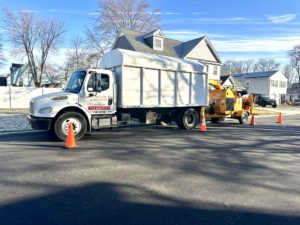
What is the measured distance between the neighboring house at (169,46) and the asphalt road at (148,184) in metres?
21.9

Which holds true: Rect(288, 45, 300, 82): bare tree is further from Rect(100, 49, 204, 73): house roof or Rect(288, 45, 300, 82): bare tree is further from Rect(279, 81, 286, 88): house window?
Rect(100, 49, 204, 73): house roof

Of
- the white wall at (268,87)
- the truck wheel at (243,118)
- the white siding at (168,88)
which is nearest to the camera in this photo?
the white siding at (168,88)

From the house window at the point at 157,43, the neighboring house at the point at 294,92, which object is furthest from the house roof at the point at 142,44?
the neighboring house at the point at 294,92

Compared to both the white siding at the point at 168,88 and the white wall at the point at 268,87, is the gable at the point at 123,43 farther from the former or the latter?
the white wall at the point at 268,87

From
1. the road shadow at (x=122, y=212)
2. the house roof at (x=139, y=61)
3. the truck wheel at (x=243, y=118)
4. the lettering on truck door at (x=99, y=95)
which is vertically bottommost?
the road shadow at (x=122, y=212)

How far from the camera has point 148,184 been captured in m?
4.75

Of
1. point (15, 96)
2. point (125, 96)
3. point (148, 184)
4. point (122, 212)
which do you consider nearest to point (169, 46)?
point (15, 96)

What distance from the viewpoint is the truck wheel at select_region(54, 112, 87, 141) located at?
27.9ft

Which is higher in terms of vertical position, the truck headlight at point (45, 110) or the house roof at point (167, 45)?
the house roof at point (167, 45)

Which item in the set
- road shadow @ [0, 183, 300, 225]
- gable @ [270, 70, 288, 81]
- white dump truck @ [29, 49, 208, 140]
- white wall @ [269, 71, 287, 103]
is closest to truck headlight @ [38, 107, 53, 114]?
white dump truck @ [29, 49, 208, 140]

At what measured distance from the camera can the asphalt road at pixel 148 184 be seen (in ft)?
11.6

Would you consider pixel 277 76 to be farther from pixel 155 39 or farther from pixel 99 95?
pixel 99 95

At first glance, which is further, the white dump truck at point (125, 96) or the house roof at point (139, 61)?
the house roof at point (139, 61)

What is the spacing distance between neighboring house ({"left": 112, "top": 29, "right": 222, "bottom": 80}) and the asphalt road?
21.9 meters
